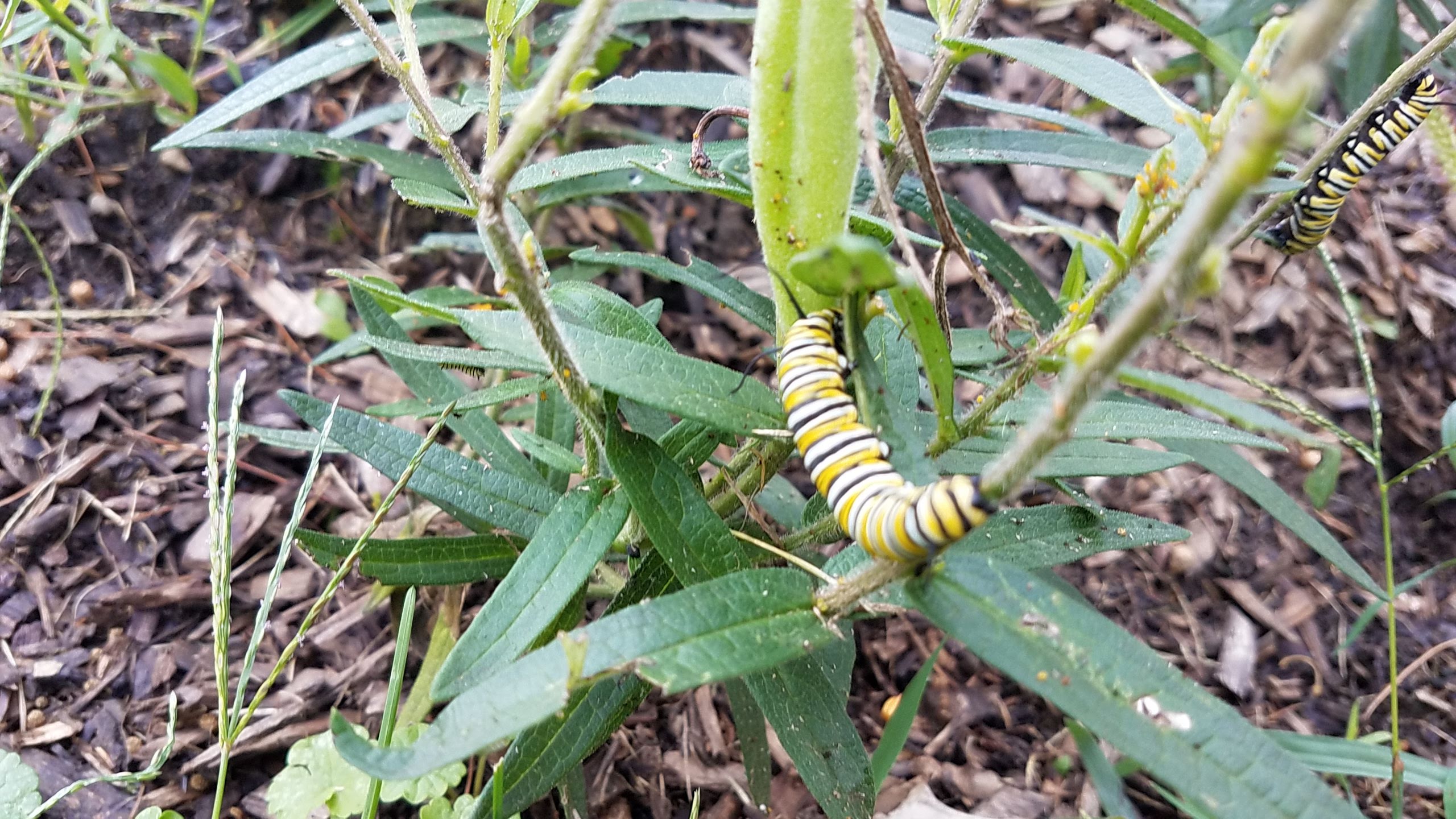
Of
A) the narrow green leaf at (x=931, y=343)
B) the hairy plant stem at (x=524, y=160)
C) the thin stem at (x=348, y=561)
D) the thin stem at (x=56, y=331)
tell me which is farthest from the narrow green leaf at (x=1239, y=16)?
the thin stem at (x=56, y=331)

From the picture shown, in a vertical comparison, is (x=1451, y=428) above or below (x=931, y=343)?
below

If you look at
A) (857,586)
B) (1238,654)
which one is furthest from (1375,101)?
(1238,654)

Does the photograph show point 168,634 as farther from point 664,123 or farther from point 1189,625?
point 1189,625

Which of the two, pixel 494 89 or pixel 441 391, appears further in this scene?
pixel 441 391

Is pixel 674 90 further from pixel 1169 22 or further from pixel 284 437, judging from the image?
pixel 284 437

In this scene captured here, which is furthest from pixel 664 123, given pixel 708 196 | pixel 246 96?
pixel 246 96

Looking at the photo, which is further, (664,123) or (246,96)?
(664,123)

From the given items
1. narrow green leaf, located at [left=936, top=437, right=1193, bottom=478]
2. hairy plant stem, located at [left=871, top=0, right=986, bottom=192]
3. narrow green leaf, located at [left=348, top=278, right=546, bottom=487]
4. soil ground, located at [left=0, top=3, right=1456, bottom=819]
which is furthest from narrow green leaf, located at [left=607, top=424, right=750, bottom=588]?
soil ground, located at [left=0, top=3, right=1456, bottom=819]
